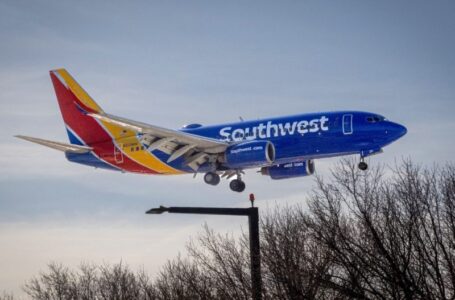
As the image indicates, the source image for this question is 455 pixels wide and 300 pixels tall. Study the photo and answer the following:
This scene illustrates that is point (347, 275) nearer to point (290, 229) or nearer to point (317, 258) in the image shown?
point (317, 258)

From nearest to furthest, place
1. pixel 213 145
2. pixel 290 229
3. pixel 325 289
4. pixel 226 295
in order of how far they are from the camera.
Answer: pixel 325 289, pixel 226 295, pixel 290 229, pixel 213 145

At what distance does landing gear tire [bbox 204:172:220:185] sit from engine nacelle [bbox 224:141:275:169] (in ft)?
9.16

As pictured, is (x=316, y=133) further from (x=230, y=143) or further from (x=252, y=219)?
(x=252, y=219)

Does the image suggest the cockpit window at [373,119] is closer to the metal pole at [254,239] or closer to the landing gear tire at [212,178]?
the landing gear tire at [212,178]

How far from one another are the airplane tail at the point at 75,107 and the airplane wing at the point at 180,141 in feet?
33.1

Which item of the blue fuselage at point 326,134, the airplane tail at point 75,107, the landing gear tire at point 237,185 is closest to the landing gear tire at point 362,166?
the blue fuselage at point 326,134

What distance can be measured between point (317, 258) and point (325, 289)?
1.70m

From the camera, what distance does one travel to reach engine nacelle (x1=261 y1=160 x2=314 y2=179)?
192ft

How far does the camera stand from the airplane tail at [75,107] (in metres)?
64.9

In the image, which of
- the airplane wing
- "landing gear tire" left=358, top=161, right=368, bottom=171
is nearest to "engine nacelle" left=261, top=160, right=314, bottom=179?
the airplane wing

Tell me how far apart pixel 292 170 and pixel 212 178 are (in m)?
6.08

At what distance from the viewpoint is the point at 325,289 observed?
29.8 metres

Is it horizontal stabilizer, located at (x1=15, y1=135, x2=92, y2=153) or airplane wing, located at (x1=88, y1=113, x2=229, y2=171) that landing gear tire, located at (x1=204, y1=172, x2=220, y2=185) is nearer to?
airplane wing, located at (x1=88, y1=113, x2=229, y2=171)

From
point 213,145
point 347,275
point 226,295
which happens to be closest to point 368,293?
point 347,275
